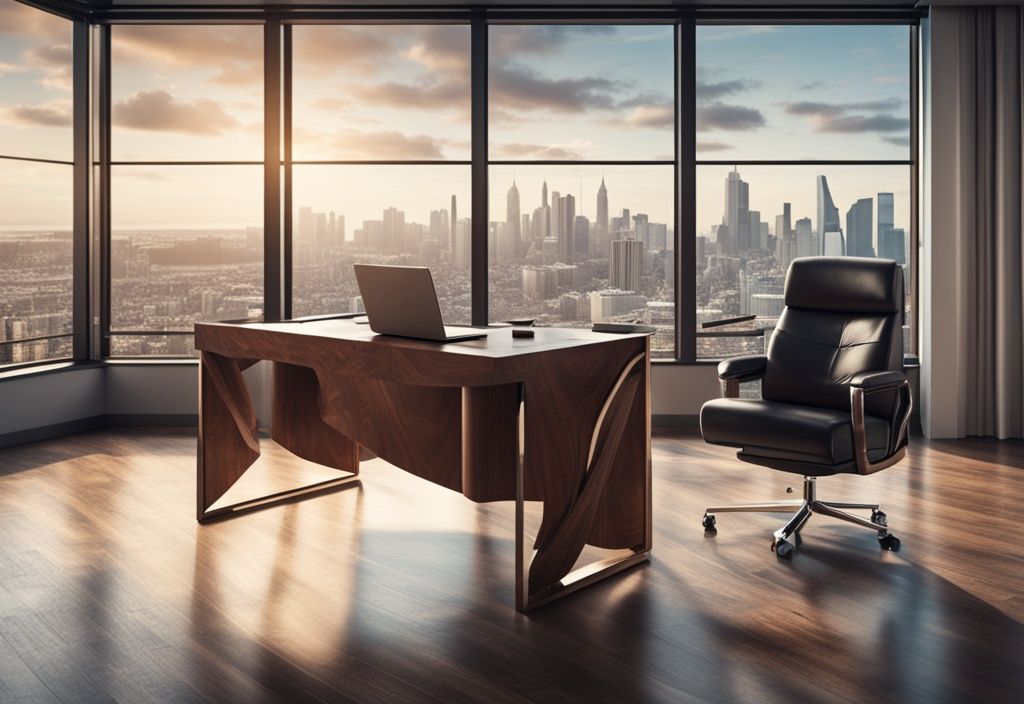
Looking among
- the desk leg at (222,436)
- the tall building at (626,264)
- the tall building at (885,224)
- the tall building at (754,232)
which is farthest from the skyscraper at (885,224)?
the desk leg at (222,436)

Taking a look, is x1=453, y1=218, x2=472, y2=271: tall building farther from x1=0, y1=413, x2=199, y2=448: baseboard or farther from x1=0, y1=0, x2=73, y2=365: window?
x1=0, y1=0, x2=73, y2=365: window

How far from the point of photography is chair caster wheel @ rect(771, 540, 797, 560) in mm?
3561

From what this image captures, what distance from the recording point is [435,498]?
4523mm

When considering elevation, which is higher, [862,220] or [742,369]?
[862,220]

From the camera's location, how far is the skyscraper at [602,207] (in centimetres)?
641

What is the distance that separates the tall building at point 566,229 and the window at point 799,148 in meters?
0.84

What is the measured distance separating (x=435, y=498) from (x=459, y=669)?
6.32 feet

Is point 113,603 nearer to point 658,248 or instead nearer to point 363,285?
point 363,285

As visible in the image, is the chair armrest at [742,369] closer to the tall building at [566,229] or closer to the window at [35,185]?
the tall building at [566,229]

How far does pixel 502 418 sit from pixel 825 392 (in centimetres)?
153

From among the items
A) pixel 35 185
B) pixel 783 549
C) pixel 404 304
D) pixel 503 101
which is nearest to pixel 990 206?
pixel 503 101

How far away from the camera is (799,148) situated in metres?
6.33

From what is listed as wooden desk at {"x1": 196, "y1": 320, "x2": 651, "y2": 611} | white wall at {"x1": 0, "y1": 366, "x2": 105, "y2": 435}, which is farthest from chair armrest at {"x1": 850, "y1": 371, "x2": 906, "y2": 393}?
white wall at {"x1": 0, "y1": 366, "x2": 105, "y2": 435}

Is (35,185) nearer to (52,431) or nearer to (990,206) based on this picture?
(52,431)
